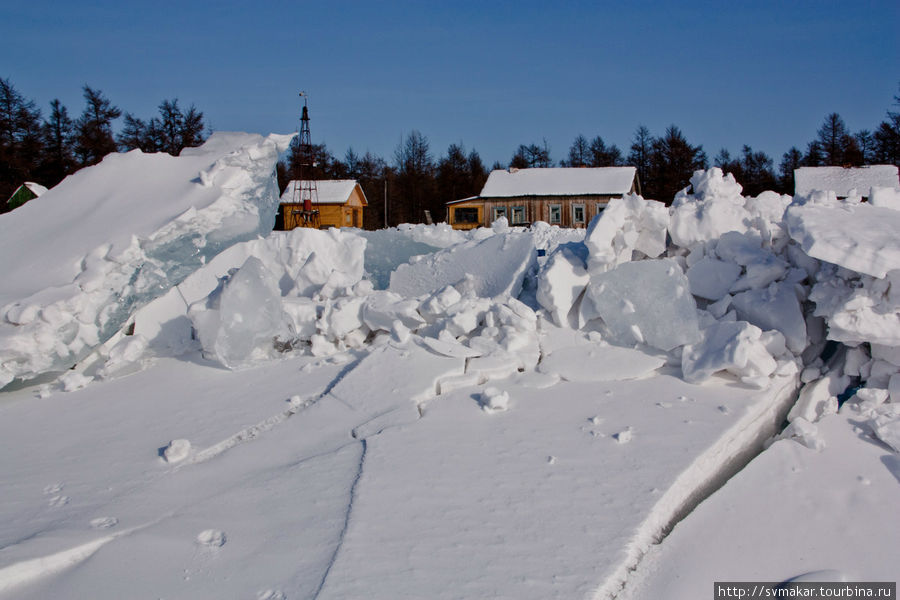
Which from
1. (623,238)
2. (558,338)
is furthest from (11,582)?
(623,238)

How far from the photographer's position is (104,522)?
293 centimetres

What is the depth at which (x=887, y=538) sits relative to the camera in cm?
269

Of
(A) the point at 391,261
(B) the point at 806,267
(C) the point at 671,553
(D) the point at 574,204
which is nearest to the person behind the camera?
(C) the point at 671,553

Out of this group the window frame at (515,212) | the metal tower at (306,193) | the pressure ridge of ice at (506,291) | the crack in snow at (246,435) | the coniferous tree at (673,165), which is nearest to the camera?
the crack in snow at (246,435)

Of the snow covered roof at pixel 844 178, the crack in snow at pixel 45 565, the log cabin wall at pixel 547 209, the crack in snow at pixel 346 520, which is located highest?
the snow covered roof at pixel 844 178

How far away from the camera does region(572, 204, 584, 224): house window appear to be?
25.3 meters

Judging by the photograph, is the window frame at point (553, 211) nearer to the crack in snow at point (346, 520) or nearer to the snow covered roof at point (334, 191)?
the snow covered roof at point (334, 191)

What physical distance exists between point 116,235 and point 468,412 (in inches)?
143

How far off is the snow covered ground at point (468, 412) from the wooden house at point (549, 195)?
19316 millimetres

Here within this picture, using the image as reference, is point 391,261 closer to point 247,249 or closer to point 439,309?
point 247,249

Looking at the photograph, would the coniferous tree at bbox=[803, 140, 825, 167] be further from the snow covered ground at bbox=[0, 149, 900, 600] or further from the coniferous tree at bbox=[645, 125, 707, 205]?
the snow covered ground at bbox=[0, 149, 900, 600]

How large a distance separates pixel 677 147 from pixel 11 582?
119 feet

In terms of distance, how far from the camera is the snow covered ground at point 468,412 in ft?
8.48

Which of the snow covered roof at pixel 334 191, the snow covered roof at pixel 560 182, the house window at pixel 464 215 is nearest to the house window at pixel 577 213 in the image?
the snow covered roof at pixel 560 182
